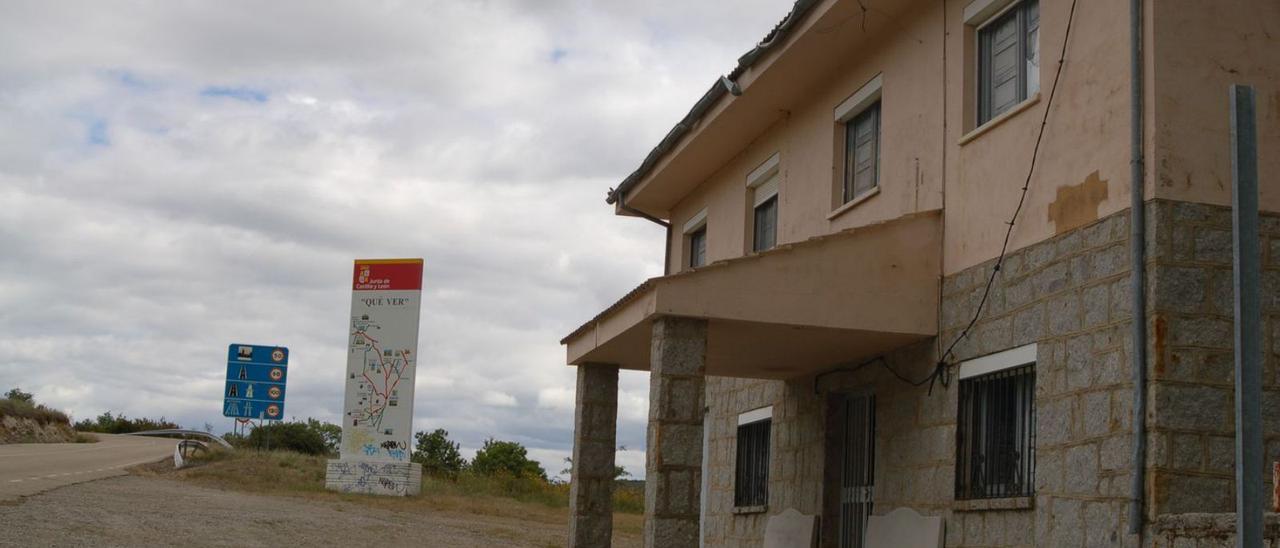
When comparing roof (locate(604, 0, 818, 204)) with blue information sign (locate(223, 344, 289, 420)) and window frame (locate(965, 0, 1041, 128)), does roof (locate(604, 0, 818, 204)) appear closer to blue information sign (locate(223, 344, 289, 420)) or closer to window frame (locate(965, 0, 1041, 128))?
window frame (locate(965, 0, 1041, 128))

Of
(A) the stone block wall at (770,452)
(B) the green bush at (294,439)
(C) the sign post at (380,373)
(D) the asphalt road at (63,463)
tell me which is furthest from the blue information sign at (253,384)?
(A) the stone block wall at (770,452)

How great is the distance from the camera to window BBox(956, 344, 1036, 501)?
32.1ft

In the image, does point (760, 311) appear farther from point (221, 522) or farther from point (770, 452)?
point (221, 522)

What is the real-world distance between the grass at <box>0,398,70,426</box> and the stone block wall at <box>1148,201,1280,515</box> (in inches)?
1854

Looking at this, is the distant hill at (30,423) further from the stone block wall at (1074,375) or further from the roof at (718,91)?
the stone block wall at (1074,375)

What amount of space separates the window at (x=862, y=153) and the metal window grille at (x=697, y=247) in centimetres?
513

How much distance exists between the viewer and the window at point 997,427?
9789 mm

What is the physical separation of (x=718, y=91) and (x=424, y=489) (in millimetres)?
18828

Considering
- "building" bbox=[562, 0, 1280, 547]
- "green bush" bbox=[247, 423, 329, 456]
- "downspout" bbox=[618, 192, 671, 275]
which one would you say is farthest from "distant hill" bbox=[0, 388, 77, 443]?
"building" bbox=[562, 0, 1280, 547]

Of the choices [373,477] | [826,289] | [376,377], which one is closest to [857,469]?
[826,289]

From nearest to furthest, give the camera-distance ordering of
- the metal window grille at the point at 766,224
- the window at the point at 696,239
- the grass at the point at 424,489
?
the metal window grille at the point at 766,224 → the window at the point at 696,239 → the grass at the point at 424,489

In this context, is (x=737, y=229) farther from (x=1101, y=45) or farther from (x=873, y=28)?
(x=1101, y=45)

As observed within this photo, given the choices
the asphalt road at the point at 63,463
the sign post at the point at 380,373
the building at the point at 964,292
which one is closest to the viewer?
the building at the point at 964,292

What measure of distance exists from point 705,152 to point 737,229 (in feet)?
3.48
